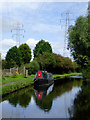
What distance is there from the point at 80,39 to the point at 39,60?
103 feet

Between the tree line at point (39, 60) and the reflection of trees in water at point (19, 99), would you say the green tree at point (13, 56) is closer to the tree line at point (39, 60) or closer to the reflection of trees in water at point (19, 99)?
the tree line at point (39, 60)

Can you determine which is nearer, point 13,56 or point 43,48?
point 13,56

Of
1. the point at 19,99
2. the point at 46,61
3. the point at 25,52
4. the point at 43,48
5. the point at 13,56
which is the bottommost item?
the point at 19,99

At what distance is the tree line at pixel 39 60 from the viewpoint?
5054 centimetres

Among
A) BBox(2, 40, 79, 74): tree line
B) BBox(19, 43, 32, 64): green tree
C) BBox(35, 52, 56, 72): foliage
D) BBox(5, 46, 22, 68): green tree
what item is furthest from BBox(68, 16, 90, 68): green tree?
BBox(19, 43, 32, 64): green tree

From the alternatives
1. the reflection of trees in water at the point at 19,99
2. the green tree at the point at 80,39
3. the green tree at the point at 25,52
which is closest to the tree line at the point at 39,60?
the green tree at the point at 25,52

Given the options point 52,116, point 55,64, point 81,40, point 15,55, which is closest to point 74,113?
point 52,116

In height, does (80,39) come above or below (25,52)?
below

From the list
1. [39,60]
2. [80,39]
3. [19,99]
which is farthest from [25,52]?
[19,99]

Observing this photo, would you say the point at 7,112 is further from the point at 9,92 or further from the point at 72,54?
the point at 72,54

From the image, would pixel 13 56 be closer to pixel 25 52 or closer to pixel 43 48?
pixel 43 48

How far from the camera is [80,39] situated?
24.8 metres

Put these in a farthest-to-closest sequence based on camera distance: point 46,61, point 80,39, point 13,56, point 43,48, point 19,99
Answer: point 43,48, point 13,56, point 46,61, point 80,39, point 19,99

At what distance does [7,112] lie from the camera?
Answer: 10078 mm
